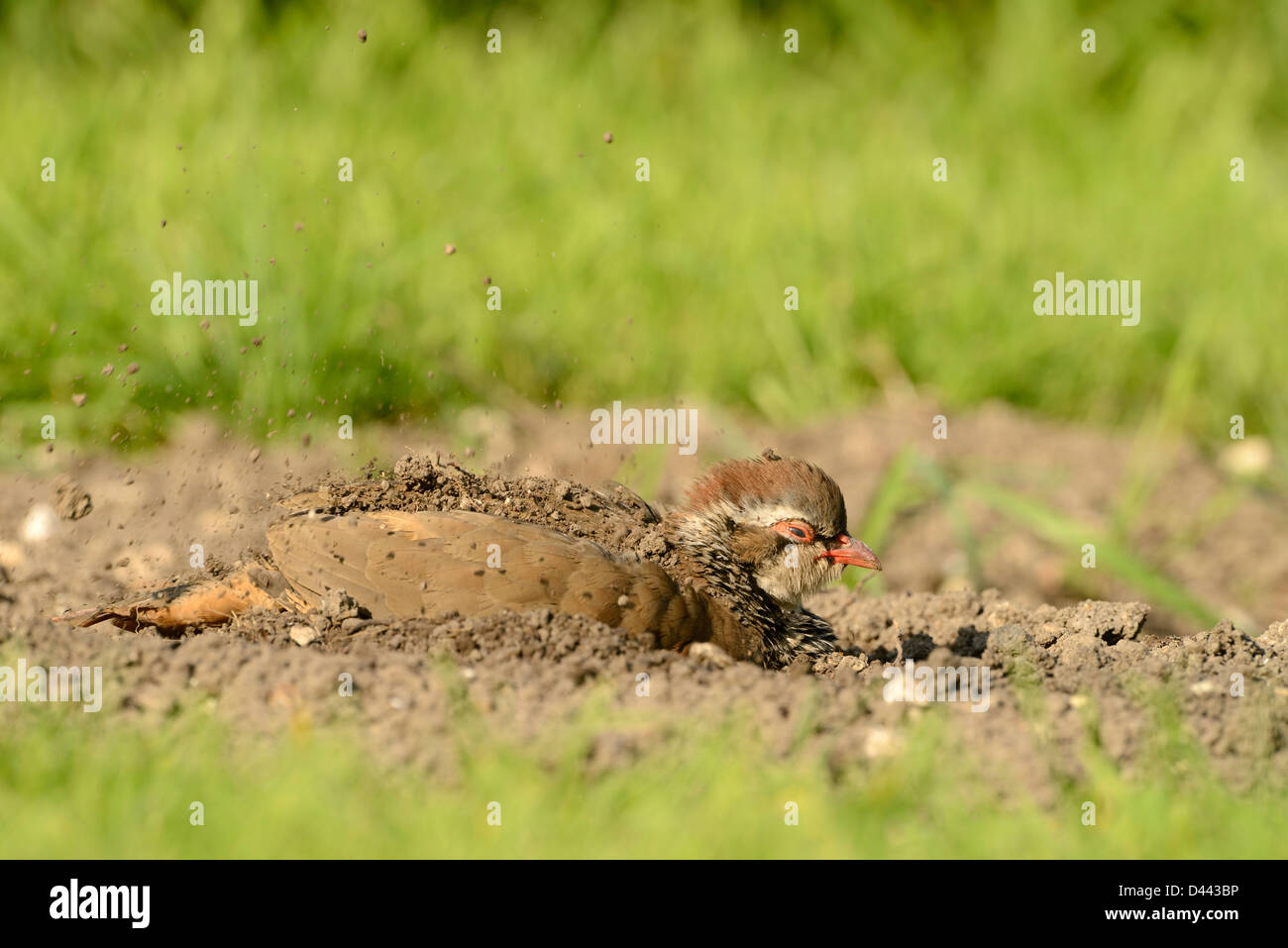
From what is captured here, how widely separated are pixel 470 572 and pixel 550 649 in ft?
1.16

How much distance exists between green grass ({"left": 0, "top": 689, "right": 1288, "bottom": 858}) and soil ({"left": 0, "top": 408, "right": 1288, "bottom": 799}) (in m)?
0.09

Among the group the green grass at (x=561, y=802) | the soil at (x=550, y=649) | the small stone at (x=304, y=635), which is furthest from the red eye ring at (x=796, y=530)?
the small stone at (x=304, y=635)

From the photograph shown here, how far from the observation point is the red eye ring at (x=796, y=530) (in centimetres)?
499

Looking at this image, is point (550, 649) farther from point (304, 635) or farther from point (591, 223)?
point (591, 223)

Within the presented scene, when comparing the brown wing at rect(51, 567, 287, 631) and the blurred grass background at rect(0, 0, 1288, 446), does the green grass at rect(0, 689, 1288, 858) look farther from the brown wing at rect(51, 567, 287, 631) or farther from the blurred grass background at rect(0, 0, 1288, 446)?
the blurred grass background at rect(0, 0, 1288, 446)

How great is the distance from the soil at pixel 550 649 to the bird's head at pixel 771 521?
0.21 m

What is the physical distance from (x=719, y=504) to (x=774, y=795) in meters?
1.94

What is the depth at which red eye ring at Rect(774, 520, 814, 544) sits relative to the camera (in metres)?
4.99

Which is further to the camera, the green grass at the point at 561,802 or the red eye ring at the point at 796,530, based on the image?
the red eye ring at the point at 796,530

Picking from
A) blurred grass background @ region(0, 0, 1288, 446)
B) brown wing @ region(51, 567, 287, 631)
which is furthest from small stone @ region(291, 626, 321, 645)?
blurred grass background @ region(0, 0, 1288, 446)

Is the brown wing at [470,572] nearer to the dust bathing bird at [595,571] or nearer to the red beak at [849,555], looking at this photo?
the dust bathing bird at [595,571]

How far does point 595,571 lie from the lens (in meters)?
4.17

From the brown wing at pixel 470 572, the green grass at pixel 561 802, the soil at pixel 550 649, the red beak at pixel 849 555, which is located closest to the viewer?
the green grass at pixel 561 802

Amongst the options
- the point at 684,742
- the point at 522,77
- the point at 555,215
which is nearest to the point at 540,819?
the point at 684,742
